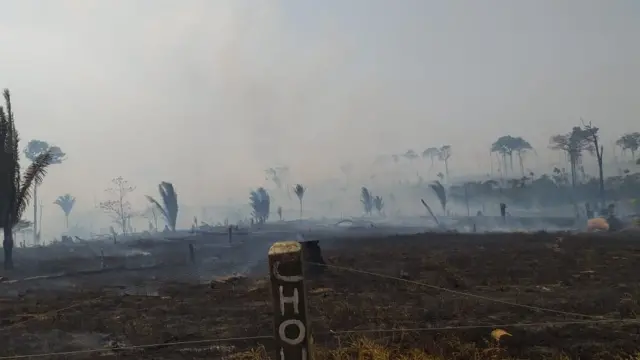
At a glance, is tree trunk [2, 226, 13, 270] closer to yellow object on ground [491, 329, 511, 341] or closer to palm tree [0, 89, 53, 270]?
palm tree [0, 89, 53, 270]

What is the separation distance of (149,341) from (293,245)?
18.9ft

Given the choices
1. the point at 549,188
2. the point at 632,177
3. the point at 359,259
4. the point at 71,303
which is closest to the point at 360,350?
the point at 71,303

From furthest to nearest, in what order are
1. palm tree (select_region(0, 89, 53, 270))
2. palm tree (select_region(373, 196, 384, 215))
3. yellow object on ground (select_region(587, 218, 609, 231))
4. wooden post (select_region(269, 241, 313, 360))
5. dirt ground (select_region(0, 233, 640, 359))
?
palm tree (select_region(373, 196, 384, 215)) → yellow object on ground (select_region(587, 218, 609, 231)) → palm tree (select_region(0, 89, 53, 270)) → dirt ground (select_region(0, 233, 640, 359)) → wooden post (select_region(269, 241, 313, 360))

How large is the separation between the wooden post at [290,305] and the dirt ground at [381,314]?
2.49 m

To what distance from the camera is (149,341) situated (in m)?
8.69

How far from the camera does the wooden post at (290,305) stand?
396 centimetres

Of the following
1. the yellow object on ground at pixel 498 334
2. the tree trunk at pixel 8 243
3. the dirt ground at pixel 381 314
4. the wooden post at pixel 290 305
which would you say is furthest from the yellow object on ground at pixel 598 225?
the wooden post at pixel 290 305

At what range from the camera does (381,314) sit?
31.6 ft

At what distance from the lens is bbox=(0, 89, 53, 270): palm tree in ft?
74.9

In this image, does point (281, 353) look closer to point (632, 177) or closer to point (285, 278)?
point (285, 278)

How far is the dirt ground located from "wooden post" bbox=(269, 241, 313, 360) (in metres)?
2.49

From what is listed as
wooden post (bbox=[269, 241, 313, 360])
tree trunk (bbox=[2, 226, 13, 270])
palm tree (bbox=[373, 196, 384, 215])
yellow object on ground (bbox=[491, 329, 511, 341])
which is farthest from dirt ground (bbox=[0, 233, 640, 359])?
palm tree (bbox=[373, 196, 384, 215])

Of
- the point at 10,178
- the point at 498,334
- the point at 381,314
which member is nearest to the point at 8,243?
the point at 10,178

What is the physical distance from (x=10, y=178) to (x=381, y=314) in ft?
65.7
